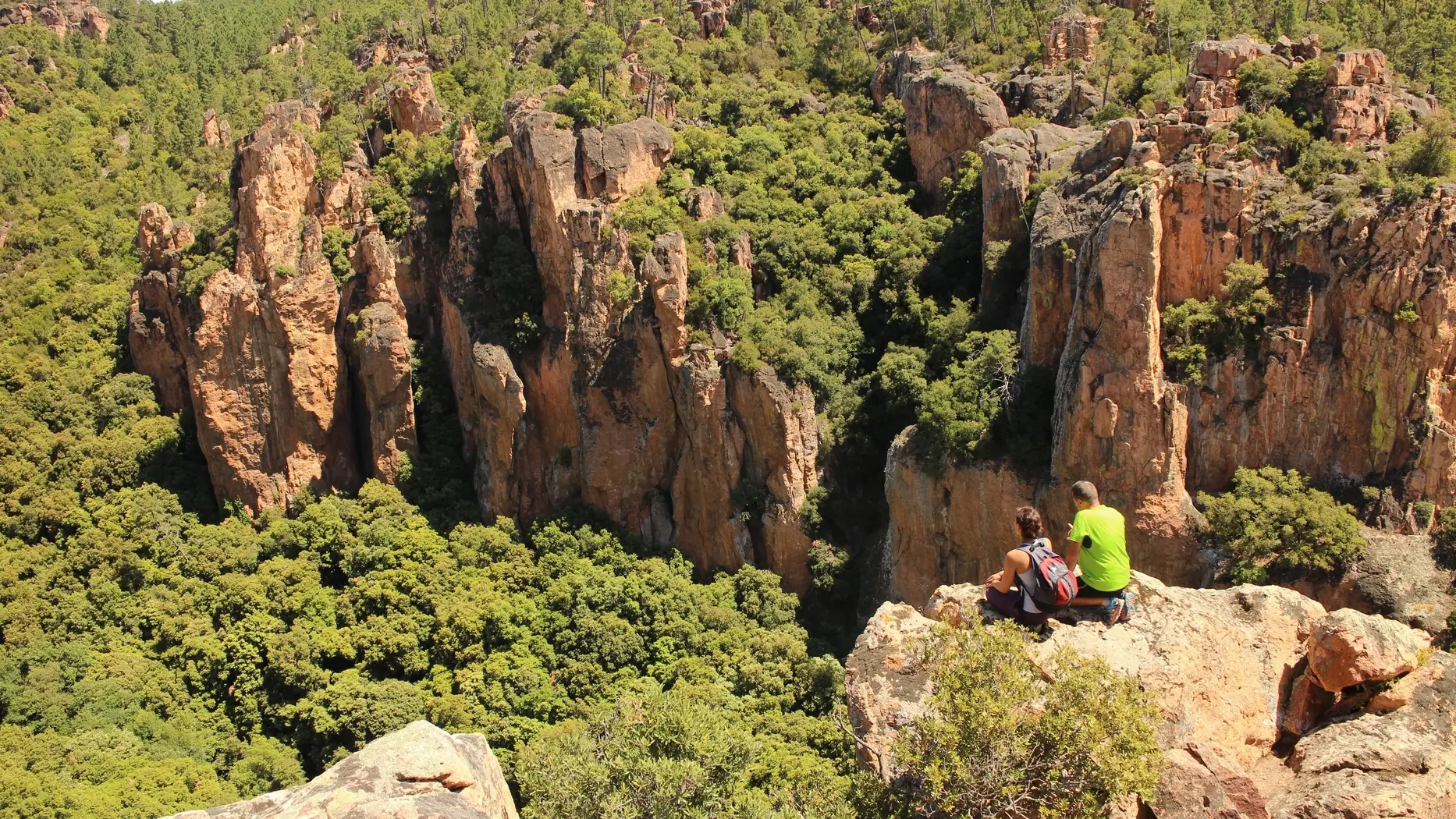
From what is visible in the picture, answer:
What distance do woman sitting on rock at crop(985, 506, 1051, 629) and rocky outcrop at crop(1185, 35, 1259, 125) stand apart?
25082 millimetres

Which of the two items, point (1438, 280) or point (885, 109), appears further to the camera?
point (885, 109)

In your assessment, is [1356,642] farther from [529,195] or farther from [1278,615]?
[529,195]

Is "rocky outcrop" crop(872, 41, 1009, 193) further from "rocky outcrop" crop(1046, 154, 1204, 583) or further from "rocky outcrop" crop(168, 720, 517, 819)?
"rocky outcrop" crop(168, 720, 517, 819)

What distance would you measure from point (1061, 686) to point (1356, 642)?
353cm

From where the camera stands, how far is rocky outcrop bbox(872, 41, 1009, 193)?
47.2 metres

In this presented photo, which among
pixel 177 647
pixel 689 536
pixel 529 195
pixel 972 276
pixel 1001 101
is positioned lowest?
pixel 177 647

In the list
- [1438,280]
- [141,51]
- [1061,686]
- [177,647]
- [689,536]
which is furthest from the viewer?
[141,51]

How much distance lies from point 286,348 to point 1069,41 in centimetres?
3803

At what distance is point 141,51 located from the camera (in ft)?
257

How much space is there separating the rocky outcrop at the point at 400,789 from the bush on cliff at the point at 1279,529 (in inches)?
895

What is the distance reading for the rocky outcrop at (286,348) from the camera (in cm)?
4544

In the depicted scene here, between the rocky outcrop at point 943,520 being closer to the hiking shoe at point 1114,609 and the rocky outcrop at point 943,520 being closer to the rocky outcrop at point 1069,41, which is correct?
the hiking shoe at point 1114,609

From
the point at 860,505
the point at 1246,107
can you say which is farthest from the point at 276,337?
the point at 1246,107

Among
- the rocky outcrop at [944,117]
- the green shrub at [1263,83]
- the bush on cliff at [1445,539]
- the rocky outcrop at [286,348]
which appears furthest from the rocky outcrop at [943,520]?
the rocky outcrop at [286,348]
